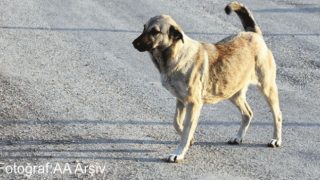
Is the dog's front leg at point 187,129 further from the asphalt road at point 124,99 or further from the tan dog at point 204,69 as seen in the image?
the asphalt road at point 124,99

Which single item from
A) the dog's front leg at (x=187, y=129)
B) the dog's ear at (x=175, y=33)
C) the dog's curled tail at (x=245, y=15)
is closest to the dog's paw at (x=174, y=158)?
the dog's front leg at (x=187, y=129)

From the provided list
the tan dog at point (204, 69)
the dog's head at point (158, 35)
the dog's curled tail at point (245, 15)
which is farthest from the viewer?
the dog's curled tail at point (245, 15)

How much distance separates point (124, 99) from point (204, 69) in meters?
2.21

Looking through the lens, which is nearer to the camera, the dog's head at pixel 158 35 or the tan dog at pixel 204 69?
the dog's head at pixel 158 35

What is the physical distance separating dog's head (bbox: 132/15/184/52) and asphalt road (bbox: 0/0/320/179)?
137cm

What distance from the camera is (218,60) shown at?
7.81m

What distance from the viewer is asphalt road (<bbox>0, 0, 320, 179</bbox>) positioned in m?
7.43

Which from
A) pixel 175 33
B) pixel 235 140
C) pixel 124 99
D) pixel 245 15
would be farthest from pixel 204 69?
pixel 124 99

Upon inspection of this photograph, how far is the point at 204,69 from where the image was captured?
7.59 metres

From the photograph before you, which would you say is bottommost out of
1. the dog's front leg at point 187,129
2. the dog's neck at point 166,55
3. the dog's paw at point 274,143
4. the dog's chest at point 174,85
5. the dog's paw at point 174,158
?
the dog's paw at point 174,158

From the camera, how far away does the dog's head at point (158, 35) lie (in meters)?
7.14

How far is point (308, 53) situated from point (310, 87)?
1.64 m

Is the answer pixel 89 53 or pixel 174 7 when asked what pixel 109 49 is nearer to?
pixel 89 53

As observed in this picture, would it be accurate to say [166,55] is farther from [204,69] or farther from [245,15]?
[245,15]
